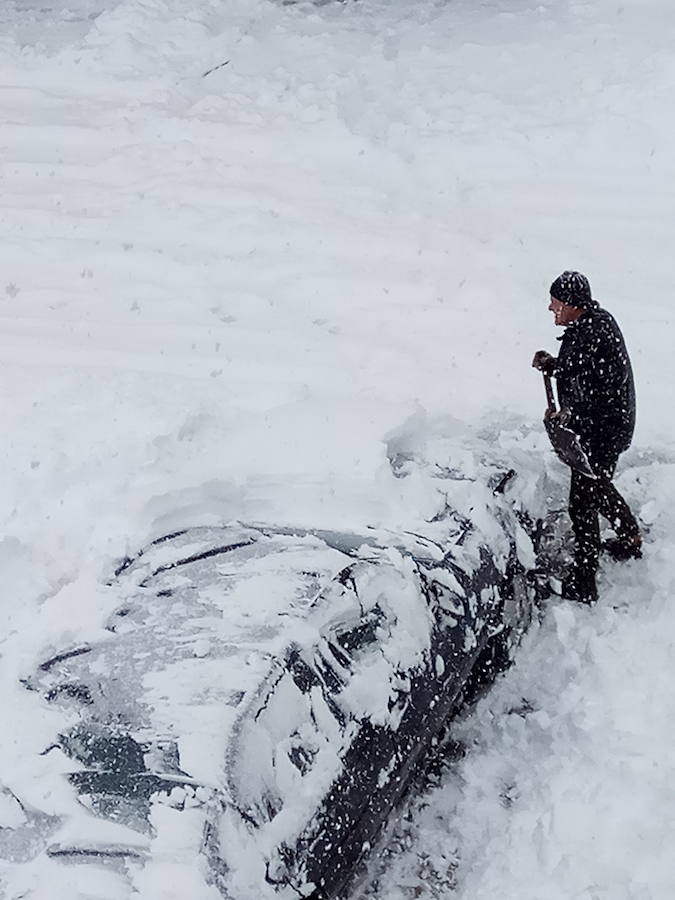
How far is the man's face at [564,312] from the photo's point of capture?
6.01 metres

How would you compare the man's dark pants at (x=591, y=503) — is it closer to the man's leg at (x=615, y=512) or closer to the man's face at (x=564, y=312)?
the man's leg at (x=615, y=512)

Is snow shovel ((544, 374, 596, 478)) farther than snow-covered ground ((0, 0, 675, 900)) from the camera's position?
Yes

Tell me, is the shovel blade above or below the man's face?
below

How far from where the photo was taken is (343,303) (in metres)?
9.49

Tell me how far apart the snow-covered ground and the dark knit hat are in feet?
4.87

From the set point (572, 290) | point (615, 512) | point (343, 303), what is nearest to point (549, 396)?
point (572, 290)

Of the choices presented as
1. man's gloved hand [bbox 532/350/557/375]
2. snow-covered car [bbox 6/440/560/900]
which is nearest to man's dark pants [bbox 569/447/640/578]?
man's gloved hand [bbox 532/350/557/375]

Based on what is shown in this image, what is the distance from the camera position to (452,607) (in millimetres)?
4992

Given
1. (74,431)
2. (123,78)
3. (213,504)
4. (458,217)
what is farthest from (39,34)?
(213,504)

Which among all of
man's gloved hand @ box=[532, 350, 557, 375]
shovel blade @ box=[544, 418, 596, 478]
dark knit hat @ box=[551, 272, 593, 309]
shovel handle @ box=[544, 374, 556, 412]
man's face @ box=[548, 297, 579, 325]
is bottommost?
shovel blade @ box=[544, 418, 596, 478]

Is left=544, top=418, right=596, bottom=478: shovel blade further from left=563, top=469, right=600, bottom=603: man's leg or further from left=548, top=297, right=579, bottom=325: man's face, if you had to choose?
left=548, top=297, right=579, bottom=325: man's face

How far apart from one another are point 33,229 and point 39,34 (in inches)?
201

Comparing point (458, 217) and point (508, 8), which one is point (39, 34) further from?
point (458, 217)

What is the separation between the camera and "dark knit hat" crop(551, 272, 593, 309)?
595cm
